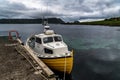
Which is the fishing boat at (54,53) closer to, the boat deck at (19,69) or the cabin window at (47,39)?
the cabin window at (47,39)

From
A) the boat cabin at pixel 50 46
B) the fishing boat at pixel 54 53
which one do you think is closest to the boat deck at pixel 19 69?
the fishing boat at pixel 54 53

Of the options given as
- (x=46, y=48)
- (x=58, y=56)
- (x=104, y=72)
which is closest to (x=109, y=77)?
(x=104, y=72)

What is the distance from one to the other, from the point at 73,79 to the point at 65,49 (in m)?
3.49

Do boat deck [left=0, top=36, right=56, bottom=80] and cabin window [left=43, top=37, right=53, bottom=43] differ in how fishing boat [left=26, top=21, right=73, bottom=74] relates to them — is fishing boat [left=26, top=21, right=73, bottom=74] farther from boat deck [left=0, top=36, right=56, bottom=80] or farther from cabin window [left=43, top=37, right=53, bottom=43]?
boat deck [left=0, top=36, right=56, bottom=80]

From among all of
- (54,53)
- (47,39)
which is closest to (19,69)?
(54,53)

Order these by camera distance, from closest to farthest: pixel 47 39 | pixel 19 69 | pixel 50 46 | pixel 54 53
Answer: pixel 19 69
pixel 54 53
pixel 50 46
pixel 47 39

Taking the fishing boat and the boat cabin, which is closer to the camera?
the fishing boat

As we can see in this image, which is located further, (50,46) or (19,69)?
(50,46)

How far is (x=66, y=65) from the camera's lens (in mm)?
15828

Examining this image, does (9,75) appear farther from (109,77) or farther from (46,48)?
(109,77)

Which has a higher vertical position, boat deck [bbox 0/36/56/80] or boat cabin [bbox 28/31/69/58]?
boat cabin [bbox 28/31/69/58]

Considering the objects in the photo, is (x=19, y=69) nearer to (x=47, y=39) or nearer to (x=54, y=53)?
(x=54, y=53)

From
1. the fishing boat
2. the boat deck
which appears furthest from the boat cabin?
the boat deck

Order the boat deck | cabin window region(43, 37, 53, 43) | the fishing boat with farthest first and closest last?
cabin window region(43, 37, 53, 43)
the fishing boat
the boat deck
